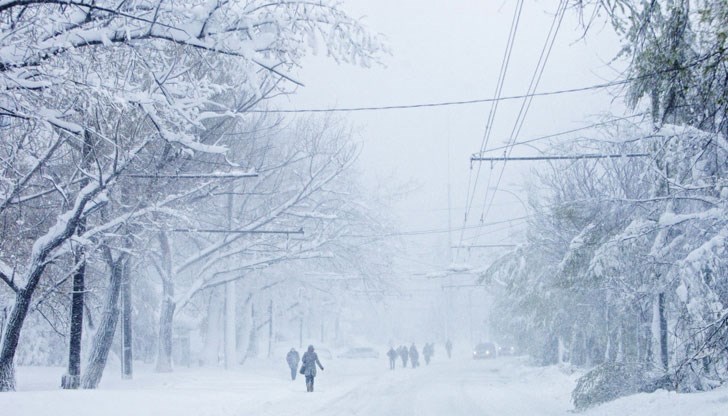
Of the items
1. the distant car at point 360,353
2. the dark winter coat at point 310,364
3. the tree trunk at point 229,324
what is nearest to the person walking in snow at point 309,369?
the dark winter coat at point 310,364

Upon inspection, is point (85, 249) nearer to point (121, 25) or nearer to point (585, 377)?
point (121, 25)

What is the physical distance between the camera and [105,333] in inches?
686

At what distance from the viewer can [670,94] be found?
7258 millimetres

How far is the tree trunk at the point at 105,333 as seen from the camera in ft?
57.3

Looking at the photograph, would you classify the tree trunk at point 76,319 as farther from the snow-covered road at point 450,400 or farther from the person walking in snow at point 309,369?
the person walking in snow at point 309,369

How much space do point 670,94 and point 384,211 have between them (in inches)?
1146

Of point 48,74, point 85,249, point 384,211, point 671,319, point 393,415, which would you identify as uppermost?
point 384,211

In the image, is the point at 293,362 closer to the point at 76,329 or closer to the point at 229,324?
the point at 229,324

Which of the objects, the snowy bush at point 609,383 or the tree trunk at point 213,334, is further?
the tree trunk at point 213,334

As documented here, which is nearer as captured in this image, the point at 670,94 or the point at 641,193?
the point at 670,94

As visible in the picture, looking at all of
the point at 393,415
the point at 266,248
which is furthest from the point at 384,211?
the point at 393,415

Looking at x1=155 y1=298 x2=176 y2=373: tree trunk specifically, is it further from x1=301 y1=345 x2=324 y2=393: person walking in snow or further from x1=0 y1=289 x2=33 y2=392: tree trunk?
x1=0 y1=289 x2=33 y2=392: tree trunk

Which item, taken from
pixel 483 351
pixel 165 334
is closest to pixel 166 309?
pixel 165 334

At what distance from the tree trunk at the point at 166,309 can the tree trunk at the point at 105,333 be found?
24.0 ft
